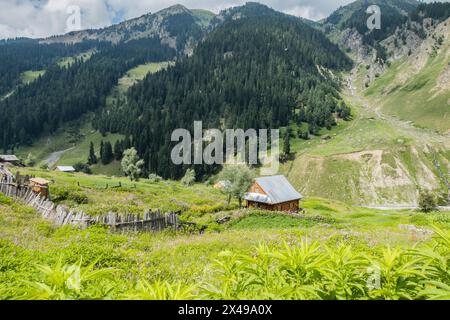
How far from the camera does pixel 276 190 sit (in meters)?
72.8

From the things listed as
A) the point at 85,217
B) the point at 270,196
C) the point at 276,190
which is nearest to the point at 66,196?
the point at 85,217

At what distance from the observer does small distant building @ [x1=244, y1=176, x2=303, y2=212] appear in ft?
229

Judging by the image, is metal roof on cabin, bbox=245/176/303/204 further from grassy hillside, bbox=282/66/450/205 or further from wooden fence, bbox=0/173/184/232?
grassy hillside, bbox=282/66/450/205

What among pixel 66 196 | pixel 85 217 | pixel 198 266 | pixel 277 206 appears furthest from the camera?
pixel 277 206

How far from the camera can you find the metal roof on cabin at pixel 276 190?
230 feet

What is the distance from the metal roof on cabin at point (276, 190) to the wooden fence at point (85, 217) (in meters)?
40.4

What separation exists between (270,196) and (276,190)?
3549 mm

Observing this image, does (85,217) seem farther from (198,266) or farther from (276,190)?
(276,190)

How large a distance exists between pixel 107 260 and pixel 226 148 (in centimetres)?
16925

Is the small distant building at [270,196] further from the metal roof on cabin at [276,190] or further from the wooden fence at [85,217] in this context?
the wooden fence at [85,217]

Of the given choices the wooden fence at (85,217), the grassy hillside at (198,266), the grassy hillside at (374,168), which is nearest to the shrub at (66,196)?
the wooden fence at (85,217)

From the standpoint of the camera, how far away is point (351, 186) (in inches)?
5536
